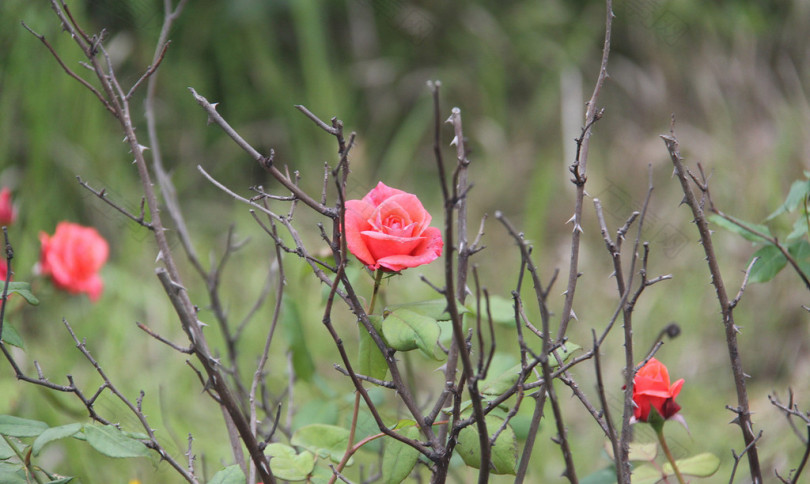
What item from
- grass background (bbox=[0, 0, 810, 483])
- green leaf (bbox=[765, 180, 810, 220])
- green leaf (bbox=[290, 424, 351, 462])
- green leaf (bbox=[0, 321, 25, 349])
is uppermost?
grass background (bbox=[0, 0, 810, 483])

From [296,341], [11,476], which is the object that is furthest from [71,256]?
[11,476]

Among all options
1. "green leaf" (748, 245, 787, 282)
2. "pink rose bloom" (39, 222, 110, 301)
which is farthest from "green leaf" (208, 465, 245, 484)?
"pink rose bloom" (39, 222, 110, 301)

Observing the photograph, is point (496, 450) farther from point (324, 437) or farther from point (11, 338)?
point (11, 338)

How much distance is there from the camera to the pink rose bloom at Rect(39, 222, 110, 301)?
97cm

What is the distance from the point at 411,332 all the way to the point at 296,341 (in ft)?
0.99

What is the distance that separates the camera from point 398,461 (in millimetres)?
446

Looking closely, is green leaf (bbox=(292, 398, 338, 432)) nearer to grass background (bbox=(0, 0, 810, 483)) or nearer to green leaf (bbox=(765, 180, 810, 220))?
grass background (bbox=(0, 0, 810, 483))

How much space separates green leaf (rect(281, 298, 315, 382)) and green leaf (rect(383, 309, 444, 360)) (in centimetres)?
28

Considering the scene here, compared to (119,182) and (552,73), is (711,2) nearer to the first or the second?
(552,73)

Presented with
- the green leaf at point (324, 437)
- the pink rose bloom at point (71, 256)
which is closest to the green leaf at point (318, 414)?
the green leaf at point (324, 437)

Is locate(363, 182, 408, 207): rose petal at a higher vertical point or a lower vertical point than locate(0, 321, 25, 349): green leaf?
higher

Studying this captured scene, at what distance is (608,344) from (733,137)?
704 mm

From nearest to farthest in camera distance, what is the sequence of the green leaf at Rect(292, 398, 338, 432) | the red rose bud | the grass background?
the green leaf at Rect(292, 398, 338, 432), the red rose bud, the grass background

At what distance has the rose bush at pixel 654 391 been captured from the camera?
50 cm
